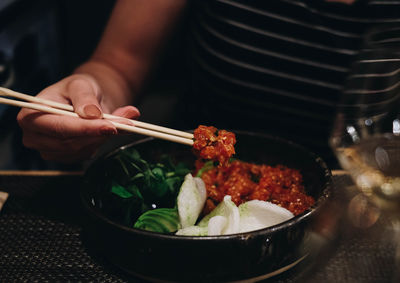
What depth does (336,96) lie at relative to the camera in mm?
1502

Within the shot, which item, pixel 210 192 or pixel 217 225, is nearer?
pixel 217 225

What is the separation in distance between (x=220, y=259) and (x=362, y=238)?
368 mm

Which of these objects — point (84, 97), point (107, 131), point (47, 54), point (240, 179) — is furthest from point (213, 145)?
point (47, 54)

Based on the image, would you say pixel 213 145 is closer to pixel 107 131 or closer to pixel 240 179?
pixel 240 179

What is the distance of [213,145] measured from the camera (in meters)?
0.93

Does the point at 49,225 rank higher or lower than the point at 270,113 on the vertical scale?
lower

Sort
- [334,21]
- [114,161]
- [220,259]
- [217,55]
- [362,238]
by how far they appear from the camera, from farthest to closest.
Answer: [217,55] < [334,21] < [114,161] < [362,238] < [220,259]

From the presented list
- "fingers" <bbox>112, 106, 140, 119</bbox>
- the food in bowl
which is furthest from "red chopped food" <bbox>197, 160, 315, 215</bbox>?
"fingers" <bbox>112, 106, 140, 119</bbox>

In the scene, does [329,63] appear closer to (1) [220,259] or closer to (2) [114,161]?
(2) [114,161]

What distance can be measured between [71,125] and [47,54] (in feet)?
5.48

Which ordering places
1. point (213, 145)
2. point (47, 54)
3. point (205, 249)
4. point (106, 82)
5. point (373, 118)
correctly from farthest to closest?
1. point (47, 54)
2. point (106, 82)
3. point (213, 145)
4. point (373, 118)
5. point (205, 249)

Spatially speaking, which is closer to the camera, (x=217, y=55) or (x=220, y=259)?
(x=220, y=259)

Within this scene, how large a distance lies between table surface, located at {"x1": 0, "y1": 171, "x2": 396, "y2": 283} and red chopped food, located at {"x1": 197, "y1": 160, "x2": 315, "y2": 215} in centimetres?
9

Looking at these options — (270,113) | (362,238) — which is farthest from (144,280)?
(270,113)
